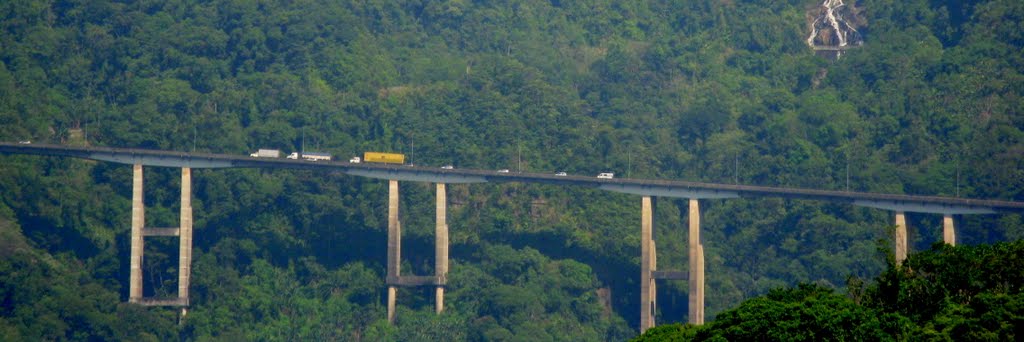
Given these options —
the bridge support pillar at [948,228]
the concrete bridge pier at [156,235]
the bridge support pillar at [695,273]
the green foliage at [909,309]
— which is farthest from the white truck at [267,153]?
the green foliage at [909,309]

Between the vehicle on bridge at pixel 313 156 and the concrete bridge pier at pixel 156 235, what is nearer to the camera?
the concrete bridge pier at pixel 156 235

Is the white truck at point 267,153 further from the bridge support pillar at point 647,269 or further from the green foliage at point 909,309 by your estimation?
the green foliage at point 909,309

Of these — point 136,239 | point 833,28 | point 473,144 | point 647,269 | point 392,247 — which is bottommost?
point 647,269

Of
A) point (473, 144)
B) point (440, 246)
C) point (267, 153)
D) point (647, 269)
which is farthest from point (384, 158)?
point (647, 269)

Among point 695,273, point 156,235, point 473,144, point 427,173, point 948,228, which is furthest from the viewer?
point 473,144

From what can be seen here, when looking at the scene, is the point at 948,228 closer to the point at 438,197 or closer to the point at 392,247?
the point at 438,197

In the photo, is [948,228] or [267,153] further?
[267,153]
